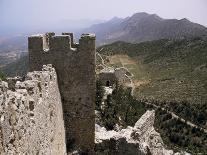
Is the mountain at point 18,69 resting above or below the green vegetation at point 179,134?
below

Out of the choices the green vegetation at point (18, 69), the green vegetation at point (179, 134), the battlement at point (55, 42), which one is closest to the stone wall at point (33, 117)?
the battlement at point (55, 42)

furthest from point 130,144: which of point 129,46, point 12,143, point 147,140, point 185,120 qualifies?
point 129,46

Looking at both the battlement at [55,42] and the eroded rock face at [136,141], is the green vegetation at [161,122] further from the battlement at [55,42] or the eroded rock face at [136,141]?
the battlement at [55,42]

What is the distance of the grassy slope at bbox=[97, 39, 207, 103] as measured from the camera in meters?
59.7

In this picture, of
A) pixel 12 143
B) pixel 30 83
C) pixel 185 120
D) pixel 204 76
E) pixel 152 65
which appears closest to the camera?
pixel 12 143

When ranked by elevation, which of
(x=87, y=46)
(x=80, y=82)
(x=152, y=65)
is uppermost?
(x=87, y=46)

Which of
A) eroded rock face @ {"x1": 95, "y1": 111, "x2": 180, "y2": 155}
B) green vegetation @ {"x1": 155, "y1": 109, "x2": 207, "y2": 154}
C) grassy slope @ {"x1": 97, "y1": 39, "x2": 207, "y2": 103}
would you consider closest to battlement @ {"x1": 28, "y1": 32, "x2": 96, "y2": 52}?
eroded rock face @ {"x1": 95, "y1": 111, "x2": 180, "y2": 155}

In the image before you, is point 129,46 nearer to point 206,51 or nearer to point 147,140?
point 206,51

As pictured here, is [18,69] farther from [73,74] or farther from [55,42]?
[55,42]

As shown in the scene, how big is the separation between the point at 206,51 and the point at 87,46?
74.0 metres

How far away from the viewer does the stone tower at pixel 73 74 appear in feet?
48.2

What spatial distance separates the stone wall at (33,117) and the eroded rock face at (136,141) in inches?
67.1

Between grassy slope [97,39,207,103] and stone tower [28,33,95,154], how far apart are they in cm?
3825

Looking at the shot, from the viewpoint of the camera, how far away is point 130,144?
12.9 m
